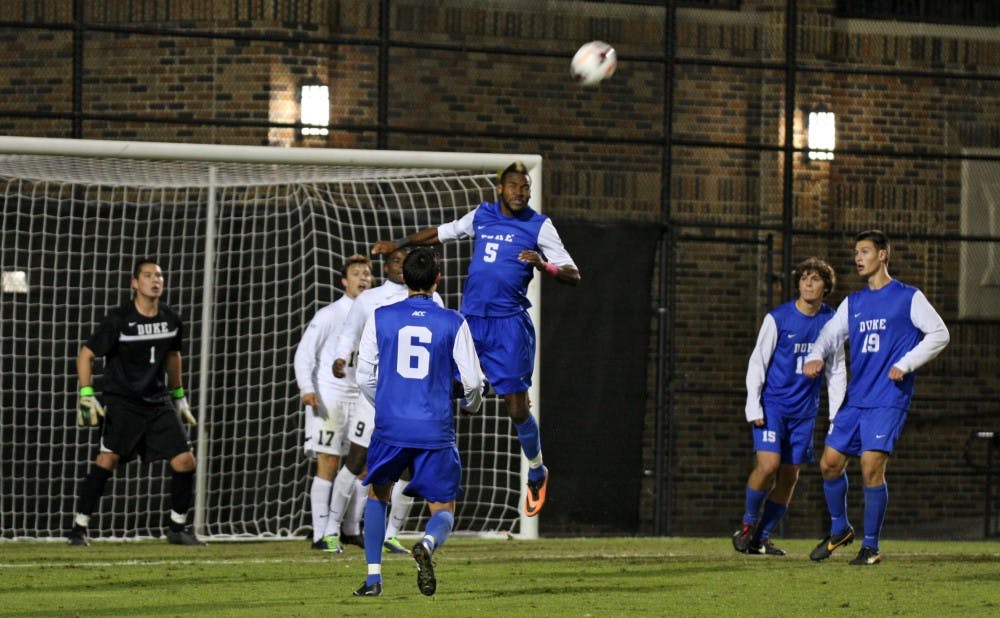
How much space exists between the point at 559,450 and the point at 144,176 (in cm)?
400

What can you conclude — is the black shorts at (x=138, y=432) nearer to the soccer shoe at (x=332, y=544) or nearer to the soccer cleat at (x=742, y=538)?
the soccer shoe at (x=332, y=544)

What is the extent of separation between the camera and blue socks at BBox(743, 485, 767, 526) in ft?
33.9

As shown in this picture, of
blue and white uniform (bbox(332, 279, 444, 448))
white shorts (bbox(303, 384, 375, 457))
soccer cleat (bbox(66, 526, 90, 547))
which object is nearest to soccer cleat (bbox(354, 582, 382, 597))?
blue and white uniform (bbox(332, 279, 444, 448))

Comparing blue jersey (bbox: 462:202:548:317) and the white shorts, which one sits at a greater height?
blue jersey (bbox: 462:202:548:317)

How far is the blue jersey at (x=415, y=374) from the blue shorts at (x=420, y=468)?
4 centimetres

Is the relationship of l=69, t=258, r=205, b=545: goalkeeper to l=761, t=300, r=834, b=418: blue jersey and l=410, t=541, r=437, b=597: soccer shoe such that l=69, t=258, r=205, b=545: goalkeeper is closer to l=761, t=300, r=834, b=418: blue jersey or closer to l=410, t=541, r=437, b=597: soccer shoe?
l=761, t=300, r=834, b=418: blue jersey

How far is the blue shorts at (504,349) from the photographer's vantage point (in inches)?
361

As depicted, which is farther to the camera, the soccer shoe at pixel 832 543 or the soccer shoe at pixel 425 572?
the soccer shoe at pixel 832 543

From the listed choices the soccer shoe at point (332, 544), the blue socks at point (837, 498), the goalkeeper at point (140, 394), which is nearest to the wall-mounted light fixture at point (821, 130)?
the blue socks at point (837, 498)

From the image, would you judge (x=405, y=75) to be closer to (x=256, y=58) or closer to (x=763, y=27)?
(x=256, y=58)

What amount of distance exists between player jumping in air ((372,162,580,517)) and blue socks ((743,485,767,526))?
6.35ft

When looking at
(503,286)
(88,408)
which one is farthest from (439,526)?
(88,408)

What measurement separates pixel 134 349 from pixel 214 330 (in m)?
1.65

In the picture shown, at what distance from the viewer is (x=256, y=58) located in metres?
15.2
